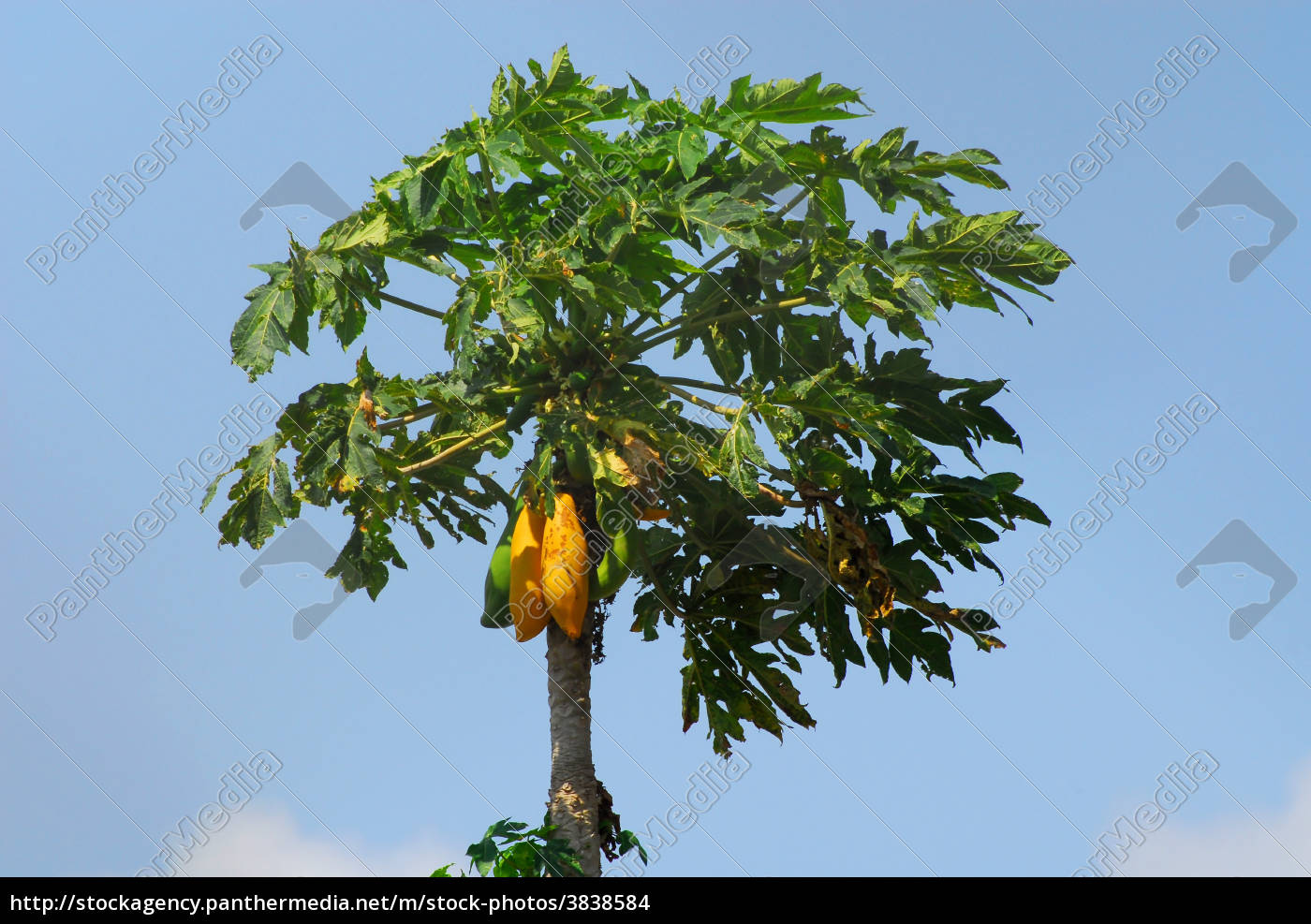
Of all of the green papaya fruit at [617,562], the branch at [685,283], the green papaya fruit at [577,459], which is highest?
the branch at [685,283]

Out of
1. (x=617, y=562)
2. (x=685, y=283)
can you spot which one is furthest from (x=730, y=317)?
(x=617, y=562)

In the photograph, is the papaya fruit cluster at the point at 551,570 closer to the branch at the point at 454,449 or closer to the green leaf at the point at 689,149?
the branch at the point at 454,449

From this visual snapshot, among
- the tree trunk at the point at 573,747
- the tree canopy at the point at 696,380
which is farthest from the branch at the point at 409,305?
the tree trunk at the point at 573,747

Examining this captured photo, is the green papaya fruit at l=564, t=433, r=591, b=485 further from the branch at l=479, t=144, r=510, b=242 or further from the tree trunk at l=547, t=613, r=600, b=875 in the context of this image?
A: the branch at l=479, t=144, r=510, b=242

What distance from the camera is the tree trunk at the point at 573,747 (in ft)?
23.0

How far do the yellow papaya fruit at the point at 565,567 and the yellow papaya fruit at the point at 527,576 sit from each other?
0.13 ft

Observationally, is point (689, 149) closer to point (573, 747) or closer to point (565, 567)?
point (565, 567)

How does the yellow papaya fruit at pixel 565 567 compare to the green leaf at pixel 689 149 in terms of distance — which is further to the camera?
the yellow papaya fruit at pixel 565 567

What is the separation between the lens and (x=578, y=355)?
7492 millimetres

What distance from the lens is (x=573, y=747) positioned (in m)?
7.18

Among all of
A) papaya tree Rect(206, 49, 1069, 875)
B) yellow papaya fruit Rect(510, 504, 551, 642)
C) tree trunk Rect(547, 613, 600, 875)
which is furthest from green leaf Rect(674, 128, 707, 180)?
tree trunk Rect(547, 613, 600, 875)

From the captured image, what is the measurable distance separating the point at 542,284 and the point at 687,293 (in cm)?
102

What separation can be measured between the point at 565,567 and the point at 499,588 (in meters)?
0.44
